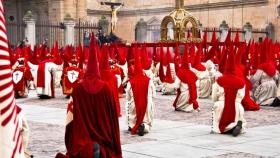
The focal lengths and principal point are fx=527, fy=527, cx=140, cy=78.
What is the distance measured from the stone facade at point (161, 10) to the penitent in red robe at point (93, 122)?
1073 inches

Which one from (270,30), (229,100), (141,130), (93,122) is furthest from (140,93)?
(270,30)

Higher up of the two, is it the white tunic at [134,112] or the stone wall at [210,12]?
the stone wall at [210,12]

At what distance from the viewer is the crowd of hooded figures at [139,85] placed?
210 inches

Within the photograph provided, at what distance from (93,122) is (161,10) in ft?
117

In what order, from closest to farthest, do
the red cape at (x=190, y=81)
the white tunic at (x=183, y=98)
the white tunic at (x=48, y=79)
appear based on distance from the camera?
the red cape at (x=190, y=81) → the white tunic at (x=183, y=98) → the white tunic at (x=48, y=79)

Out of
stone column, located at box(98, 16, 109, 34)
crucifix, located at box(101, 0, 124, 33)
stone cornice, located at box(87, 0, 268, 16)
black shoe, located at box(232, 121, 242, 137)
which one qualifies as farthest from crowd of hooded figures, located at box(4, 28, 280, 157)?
crucifix, located at box(101, 0, 124, 33)

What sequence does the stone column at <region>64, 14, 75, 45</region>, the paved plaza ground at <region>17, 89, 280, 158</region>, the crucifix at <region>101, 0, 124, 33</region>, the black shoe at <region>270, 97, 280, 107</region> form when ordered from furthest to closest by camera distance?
the crucifix at <region>101, 0, 124, 33</region> → the stone column at <region>64, 14, 75, 45</region> → the black shoe at <region>270, 97, 280, 107</region> → the paved plaza ground at <region>17, 89, 280, 158</region>

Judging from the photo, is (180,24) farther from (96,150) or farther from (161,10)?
(161,10)

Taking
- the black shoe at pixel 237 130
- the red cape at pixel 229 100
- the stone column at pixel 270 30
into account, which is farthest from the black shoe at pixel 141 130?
the stone column at pixel 270 30

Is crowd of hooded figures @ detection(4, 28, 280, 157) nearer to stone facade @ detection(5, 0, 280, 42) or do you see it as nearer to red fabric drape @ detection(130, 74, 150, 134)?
red fabric drape @ detection(130, 74, 150, 134)

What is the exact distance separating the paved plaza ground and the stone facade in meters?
20.8

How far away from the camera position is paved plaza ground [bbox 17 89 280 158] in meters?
7.54

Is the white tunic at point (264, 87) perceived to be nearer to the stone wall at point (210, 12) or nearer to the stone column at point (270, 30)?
the stone column at point (270, 30)

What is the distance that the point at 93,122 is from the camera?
5305 millimetres
